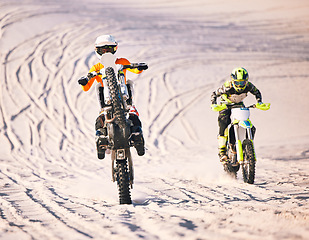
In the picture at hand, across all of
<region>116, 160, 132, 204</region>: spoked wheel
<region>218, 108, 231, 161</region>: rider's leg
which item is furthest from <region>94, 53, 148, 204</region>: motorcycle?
<region>218, 108, 231, 161</region>: rider's leg

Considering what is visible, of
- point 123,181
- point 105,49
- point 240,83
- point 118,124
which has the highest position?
point 105,49

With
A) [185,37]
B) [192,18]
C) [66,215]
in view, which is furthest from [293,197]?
[192,18]

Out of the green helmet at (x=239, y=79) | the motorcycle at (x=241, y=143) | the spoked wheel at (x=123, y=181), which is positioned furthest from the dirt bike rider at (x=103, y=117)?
the motorcycle at (x=241, y=143)

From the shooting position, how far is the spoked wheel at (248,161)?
7.39 metres

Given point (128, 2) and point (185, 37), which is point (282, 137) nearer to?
point (185, 37)

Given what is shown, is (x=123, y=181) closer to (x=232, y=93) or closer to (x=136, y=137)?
(x=136, y=137)

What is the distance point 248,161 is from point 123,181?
2.44 m

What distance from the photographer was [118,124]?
19.5 ft

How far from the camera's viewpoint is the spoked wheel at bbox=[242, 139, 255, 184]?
24.2 feet

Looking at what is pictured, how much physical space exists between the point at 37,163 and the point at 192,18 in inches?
737

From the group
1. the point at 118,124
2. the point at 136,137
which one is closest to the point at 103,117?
the point at 118,124

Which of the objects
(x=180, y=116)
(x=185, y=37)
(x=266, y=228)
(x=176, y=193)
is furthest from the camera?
(x=185, y=37)

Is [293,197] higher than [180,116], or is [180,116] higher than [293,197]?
[180,116]

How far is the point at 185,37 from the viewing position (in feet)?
73.5
